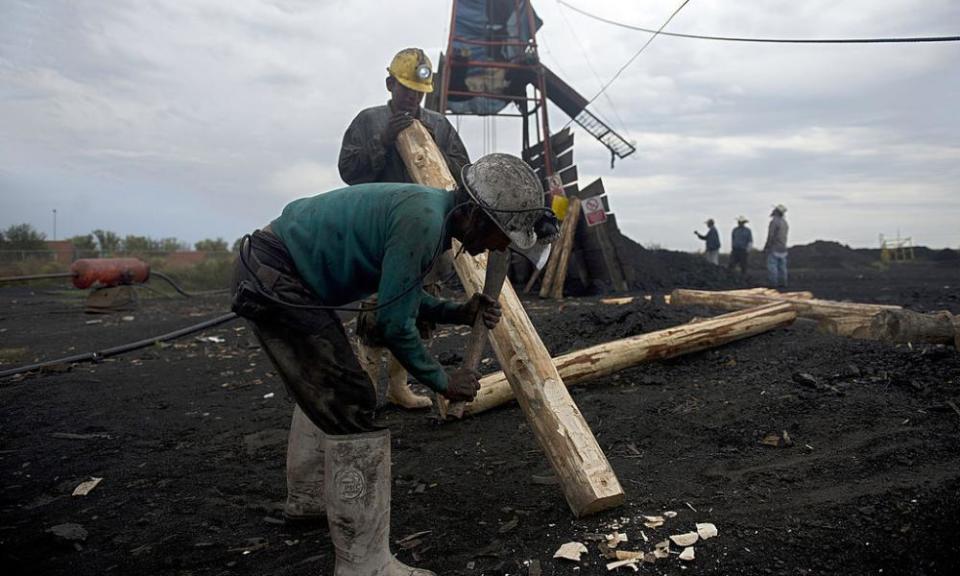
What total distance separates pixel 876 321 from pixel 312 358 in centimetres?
522

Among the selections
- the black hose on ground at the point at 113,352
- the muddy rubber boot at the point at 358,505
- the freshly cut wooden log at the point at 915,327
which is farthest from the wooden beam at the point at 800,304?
the black hose on ground at the point at 113,352

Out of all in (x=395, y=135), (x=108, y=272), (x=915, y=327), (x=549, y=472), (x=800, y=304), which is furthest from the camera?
(x=108, y=272)

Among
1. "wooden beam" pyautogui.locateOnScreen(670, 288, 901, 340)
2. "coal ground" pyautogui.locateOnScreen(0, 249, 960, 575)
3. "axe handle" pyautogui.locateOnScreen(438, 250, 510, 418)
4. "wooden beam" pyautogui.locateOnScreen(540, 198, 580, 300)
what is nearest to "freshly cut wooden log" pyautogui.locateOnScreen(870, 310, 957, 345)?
"wooden beam" pyautogui.locateOnScreen(670, 288, 901, 340)

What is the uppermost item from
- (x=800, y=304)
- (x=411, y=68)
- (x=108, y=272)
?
(x=411, y=68)

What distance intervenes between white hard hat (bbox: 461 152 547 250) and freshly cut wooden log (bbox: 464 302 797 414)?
82.3 inches

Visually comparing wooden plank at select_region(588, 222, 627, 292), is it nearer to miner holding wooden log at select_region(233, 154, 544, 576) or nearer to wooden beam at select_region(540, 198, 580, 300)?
wooden beam at select_region(540, 198, 580, 300)

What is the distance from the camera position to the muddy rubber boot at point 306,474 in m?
3.21

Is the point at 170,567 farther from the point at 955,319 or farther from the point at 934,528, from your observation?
the point at 955,319

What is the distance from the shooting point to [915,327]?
17.8 feet

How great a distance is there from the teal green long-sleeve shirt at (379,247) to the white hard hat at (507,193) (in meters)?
0.15

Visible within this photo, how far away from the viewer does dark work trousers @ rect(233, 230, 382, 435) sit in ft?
8.36

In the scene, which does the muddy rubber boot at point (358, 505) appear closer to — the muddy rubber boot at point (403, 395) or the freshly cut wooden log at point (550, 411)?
the freshly cut wooden log at point (550, 411)

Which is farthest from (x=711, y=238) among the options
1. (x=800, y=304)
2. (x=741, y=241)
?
(x=800, y=304)

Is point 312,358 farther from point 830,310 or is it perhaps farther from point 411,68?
point 830,310
